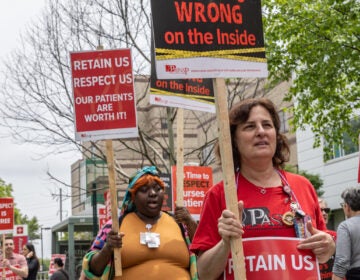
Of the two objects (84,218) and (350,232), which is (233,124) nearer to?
(350,232)

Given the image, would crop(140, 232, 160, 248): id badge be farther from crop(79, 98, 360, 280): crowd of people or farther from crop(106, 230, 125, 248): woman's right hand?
crop(79, 98, 360, 280): crowd of people

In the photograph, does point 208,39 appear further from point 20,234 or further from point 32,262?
point 20,234

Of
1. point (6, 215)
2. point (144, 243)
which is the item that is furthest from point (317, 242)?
point (6, 215)

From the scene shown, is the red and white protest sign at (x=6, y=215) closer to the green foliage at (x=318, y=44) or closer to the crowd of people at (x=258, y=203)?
the green foliage at (x=318, y=44)

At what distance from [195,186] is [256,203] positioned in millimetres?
6512

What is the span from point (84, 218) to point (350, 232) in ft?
85.9

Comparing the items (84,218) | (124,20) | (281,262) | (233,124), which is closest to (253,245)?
(281,262)

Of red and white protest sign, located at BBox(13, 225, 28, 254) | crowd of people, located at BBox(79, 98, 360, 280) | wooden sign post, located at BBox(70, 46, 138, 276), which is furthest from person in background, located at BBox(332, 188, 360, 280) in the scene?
red and white protest sign, located at BBox(13, 225, 28, 254)

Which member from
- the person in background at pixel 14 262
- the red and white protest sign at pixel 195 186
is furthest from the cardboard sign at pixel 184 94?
the person in background at pixel 14 262

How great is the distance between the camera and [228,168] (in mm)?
3229

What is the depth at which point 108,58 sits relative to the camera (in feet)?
20.1

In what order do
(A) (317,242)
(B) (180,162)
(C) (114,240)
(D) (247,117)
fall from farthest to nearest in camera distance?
(B) (180,162) → (C) (114,240) → (D) (247,117) → (A) (317,242)

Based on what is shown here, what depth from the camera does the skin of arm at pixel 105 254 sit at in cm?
507

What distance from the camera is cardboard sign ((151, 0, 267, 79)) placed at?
346 centimetres
